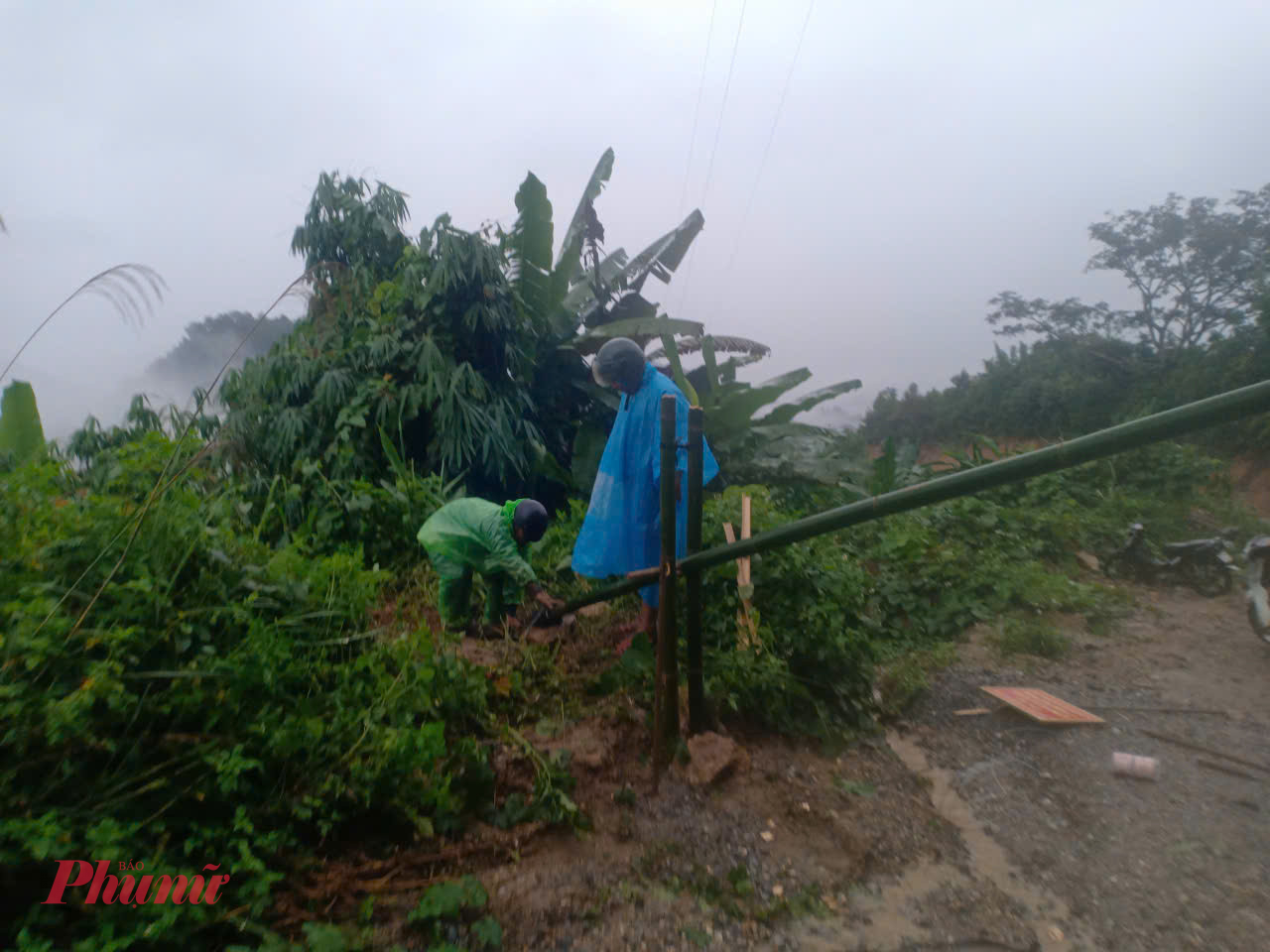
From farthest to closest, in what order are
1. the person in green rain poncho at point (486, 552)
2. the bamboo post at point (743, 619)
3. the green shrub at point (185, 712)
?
1. the person in green rain poncho at point (486, 552)
2. the bamboo post at point (743, 619)
3. the green shrub at point (185, 712)

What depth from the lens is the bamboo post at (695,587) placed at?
2662 mm

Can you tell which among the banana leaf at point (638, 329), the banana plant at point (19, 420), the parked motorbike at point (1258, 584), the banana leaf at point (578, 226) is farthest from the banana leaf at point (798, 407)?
the banana plant at point (19, 420)

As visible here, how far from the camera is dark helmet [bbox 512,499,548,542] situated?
11.0 ft

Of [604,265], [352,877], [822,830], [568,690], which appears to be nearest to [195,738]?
[352,877]

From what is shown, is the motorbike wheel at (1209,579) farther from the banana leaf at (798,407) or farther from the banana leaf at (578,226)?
the banana leaf at (578,226)

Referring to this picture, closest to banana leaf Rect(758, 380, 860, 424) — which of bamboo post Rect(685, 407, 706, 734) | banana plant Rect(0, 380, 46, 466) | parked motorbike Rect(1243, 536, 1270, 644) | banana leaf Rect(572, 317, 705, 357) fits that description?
banana leaf Rect(572, 317, 705, 357)

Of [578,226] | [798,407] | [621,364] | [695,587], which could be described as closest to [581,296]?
[578,226]

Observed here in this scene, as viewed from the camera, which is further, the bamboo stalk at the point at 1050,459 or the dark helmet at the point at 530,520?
the dark helmet at the point at 530,520

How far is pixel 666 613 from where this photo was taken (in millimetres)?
2613

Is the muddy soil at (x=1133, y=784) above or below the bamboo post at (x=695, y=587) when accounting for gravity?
below

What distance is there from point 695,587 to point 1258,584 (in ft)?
13.7

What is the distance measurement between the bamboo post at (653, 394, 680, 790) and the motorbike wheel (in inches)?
201

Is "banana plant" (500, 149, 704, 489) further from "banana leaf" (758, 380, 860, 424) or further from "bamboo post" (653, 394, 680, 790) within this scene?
"bamboo post" (653, 394, 680, 790)

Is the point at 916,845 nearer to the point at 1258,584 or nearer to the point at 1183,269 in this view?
the point at 1258,584
